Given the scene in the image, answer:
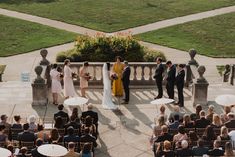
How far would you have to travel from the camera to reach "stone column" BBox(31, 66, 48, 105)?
79.6ft

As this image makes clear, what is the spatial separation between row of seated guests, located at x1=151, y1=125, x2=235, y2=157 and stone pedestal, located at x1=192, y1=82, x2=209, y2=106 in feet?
17.9

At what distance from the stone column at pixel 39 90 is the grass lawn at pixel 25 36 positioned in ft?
40.5

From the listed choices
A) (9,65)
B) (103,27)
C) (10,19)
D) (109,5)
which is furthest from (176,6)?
(9,65)

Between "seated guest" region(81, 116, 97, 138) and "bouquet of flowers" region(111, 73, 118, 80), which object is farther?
"bouquet of flowers" region(111, 73, 118, 80)

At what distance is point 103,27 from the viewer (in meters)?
41.7

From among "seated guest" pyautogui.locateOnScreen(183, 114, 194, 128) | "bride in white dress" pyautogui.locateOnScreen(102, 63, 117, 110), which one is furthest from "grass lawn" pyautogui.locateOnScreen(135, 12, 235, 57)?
"seated guest" pyautogui.locateOnScreen(183, 114, 194, 128)

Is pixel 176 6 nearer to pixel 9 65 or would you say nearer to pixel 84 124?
pixel 9 65

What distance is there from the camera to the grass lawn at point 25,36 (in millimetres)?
37469

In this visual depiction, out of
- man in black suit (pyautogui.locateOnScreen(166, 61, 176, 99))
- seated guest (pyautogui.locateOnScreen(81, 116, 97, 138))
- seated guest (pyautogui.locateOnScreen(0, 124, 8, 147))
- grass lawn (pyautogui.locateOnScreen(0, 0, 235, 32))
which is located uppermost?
grass lawn (pyautogui.locateOnScreen(0, 0, 235, 32))

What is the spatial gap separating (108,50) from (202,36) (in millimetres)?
10626

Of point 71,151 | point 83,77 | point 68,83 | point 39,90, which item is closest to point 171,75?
point 83,77

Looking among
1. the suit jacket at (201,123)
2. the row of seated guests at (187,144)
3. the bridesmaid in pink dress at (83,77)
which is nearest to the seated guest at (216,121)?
the suit jacket at (201,123)

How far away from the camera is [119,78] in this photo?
25422mm

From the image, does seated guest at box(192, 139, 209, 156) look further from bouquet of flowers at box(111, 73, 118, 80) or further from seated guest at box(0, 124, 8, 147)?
bouquet of flowers at box(111, 73, 118, 80)
